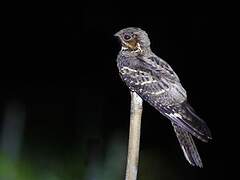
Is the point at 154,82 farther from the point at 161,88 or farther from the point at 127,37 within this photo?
the point at 127,37

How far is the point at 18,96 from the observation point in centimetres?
295

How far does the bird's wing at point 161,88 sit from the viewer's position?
1362 millimetres

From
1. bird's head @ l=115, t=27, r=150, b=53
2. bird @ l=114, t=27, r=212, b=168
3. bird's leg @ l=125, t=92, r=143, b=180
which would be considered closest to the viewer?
bird's leg @ l=125, t=92, r=143, b=180

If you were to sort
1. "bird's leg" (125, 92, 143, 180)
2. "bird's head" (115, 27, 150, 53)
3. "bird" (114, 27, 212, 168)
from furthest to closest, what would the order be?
1. "bird's head" (115, 27, 150, 53)
2. "bird" (114, 27, 212, 168)
3. "bird's leg" (125, 92, 143, 180)

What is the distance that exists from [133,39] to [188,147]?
37cm

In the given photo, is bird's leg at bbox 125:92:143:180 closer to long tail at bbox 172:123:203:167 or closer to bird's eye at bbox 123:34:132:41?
long tail at bbox 172:123:203:167

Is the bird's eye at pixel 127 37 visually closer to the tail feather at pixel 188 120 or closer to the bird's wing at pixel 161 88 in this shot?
the bird's wing at pixel 161 88

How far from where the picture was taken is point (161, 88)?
4.73 feet

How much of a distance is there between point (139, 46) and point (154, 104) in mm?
182

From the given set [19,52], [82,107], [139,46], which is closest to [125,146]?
[82,107]

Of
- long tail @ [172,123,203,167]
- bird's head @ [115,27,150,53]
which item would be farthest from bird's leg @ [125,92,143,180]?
bird's head @ [115,27,150,53]

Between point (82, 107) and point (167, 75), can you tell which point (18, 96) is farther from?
point (167, 75)

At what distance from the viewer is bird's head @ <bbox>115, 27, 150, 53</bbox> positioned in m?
1.46

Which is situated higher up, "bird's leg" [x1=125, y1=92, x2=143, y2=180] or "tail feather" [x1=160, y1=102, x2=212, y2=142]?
"tail feather" [x1=160, y1=102, x2=212, y2=142]
